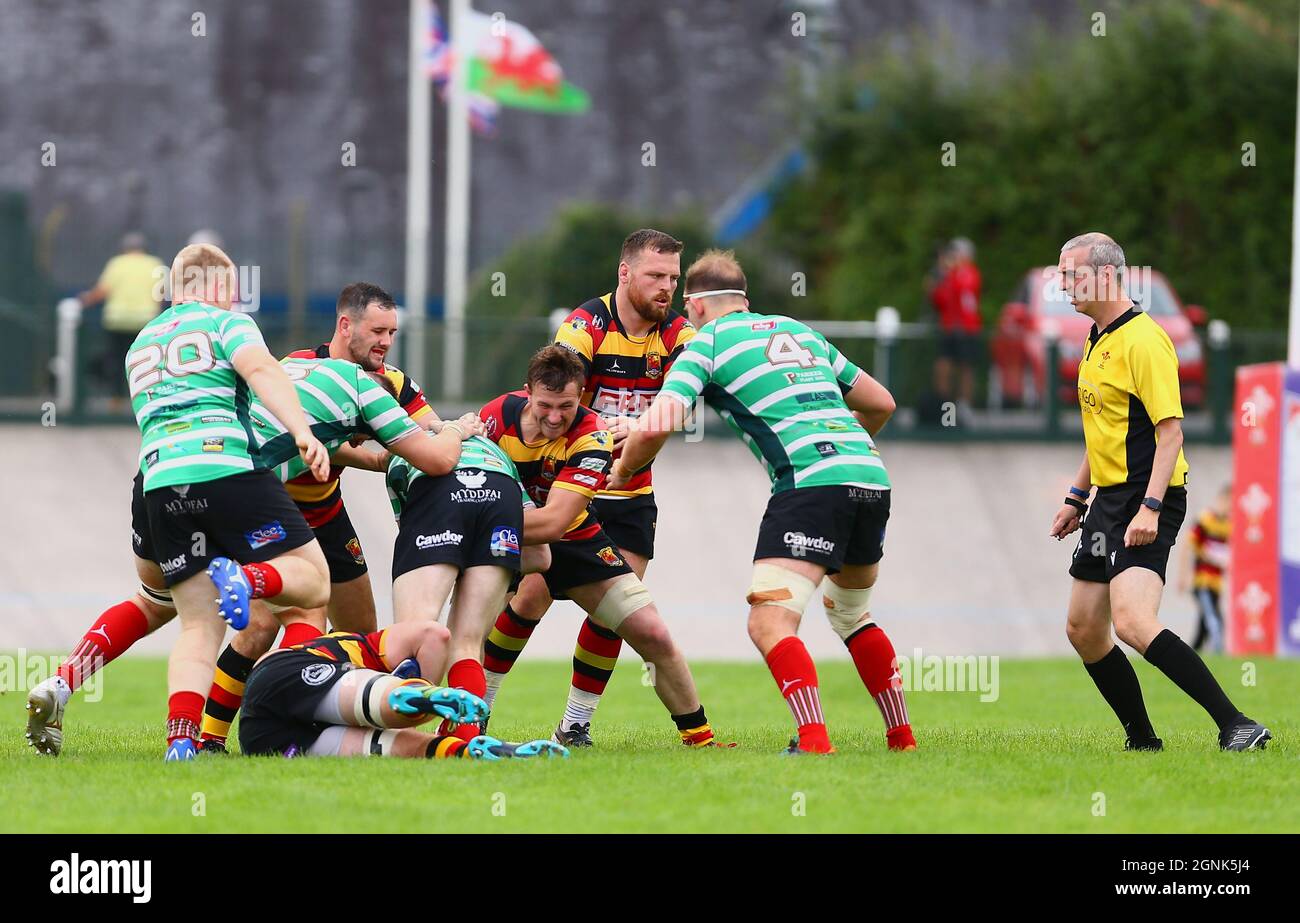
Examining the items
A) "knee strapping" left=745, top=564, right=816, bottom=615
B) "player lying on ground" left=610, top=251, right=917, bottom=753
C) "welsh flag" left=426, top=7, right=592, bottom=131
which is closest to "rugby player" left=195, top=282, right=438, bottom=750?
"player lying on ground" left=610, top=251, right=917, bottom=753

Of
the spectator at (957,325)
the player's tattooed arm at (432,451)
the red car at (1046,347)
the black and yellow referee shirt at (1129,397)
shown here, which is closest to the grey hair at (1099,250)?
the black and yellow referee shirt at (1129,397)

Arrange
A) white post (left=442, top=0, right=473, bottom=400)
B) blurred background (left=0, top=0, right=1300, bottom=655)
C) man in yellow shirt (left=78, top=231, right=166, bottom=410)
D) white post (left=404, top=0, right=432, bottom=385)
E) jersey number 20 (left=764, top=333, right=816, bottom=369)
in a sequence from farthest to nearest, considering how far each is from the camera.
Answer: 1. white post (left=442, top=0, right=473, bottom=400)
2. white post (left=404, top=0, right=432, bottom=385)
3. blurred background (left=0, top=0, right=1300, bottom=655)
4. man in yellow shirt (left=78, top=231, right=166, bottom=410)
5. jersey number 20 (left=764, top=333, right=816, bottom=369)

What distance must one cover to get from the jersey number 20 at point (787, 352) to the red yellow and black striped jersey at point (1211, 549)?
10695 millimetres

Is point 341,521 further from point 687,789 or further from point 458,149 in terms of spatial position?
point 458,149

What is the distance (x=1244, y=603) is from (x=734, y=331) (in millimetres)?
9798

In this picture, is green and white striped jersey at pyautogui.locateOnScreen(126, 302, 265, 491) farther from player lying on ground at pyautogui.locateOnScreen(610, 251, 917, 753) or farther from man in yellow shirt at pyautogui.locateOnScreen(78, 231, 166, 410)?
man in yellow shirt at pyautogui.locateOnScreen(78, 231, 166, 410)

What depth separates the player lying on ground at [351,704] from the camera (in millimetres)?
6973

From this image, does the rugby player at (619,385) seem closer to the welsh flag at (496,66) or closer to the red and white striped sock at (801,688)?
the red and white striped sock at (801,688)

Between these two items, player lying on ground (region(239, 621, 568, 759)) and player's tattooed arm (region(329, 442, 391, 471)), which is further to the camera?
player's tattooed arm (region(329, 442, 391, 471))

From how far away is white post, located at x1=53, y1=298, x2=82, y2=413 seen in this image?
20.5 metres

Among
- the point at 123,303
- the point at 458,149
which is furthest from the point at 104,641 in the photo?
the point at 458,149

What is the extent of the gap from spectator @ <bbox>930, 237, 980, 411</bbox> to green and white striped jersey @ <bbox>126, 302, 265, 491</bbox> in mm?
14831

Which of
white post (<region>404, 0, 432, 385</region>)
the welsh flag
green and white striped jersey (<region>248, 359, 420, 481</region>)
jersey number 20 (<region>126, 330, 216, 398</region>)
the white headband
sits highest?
the welsh flag

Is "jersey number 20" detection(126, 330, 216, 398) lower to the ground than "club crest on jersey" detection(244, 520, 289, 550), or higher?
higher
